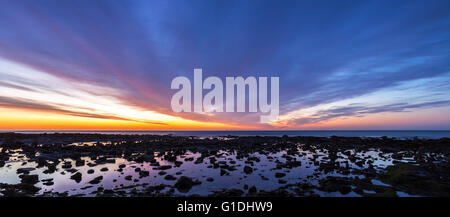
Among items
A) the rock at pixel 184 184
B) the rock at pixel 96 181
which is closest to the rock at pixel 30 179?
the rock at pixel 96 181

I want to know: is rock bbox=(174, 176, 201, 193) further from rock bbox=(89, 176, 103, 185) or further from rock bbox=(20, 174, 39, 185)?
rock bbox=(20, 174, 39, 185)

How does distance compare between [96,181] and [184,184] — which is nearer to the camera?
[184,184]

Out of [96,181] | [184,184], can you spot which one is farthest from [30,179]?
[184,184]

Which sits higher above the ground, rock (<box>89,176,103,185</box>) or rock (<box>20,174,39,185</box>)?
rock (<box>20,174,39,185</box>)

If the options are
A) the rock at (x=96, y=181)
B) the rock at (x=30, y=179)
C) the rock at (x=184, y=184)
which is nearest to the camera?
the rock at (x=184, y=184)

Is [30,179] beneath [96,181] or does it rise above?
above

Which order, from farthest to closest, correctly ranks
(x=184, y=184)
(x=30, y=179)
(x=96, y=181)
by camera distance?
(x=96, y=181), (x=30, y=179), (x=184, y=184)

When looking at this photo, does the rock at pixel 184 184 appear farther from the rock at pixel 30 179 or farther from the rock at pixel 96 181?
the rock at pixel 30 179

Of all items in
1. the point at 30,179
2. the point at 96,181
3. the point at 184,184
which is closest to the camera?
the point at 184,184

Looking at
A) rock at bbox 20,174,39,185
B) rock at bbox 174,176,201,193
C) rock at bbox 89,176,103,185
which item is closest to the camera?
rock at bbox 174,176,201,193

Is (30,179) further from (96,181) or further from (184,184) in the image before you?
(184,184)

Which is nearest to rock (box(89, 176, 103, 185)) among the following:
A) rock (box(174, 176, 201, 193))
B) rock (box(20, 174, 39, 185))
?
rock (box(20, 174, 39, 185))

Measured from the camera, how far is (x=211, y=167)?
888 inches
